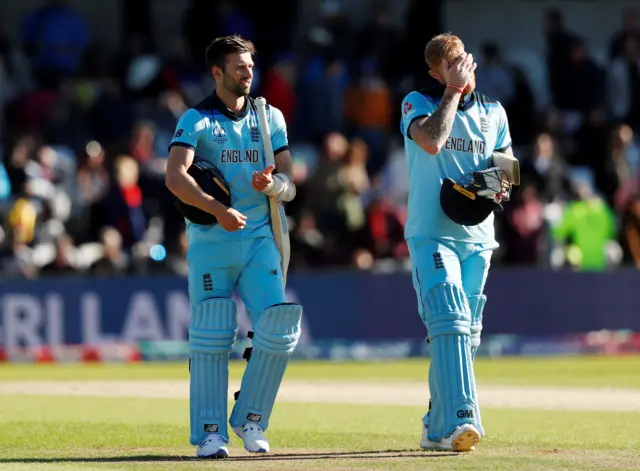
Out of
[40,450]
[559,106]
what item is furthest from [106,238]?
[40,450]

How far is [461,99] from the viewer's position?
29.7 ft

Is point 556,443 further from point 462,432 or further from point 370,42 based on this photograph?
point 370,42

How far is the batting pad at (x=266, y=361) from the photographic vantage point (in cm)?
870

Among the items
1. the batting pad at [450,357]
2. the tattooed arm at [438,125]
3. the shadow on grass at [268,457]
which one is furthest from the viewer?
the tattooed arm at [438,125]

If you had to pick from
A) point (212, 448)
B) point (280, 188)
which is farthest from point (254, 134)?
point (212, 448)

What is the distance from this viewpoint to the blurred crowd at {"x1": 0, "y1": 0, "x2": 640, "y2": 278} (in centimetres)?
1955

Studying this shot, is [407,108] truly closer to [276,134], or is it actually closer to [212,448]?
[276,134]

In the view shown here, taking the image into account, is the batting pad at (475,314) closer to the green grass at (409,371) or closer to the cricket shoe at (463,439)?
the cricket shoe at (463,439)

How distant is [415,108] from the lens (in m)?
8.88

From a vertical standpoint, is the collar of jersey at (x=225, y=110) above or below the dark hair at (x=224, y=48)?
below

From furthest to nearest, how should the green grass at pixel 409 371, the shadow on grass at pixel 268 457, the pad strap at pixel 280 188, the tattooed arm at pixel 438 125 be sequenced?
the green grass at pixel 409 371
the pad strap at pixel 280 188
the tattooed arm at pixel 438 125
the shadow on grass at pixel 268 457

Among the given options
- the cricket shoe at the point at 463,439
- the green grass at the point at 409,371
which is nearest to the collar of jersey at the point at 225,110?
the cricket shoe at the point at 463,439

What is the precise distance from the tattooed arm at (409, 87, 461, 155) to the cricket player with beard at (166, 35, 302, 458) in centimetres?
85

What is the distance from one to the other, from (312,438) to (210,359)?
1181mm
